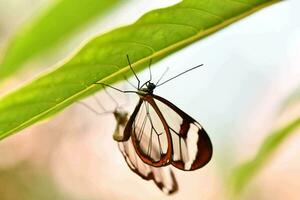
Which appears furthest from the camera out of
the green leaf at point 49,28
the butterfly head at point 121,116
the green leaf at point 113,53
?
the butterfly head at point 121,116

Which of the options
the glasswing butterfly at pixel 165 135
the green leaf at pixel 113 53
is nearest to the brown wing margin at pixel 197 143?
the glasswing butterfly at pixel 165 135

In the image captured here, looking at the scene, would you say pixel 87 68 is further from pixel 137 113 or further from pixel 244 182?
pixel 244 182

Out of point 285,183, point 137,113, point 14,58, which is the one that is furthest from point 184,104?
point 14,58

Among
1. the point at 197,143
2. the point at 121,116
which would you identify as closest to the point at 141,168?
the point at 121,116

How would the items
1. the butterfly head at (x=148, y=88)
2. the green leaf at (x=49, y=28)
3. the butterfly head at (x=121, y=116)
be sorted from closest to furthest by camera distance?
the green leaf at (x=49, y=28)
the butterfly head at (x=148, y=88)
the butterfly head at (x=121, y=116)

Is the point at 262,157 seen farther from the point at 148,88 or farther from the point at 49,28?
the point at 49,28

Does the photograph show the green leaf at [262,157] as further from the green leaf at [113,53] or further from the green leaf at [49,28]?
the green leaf at [49,28]
